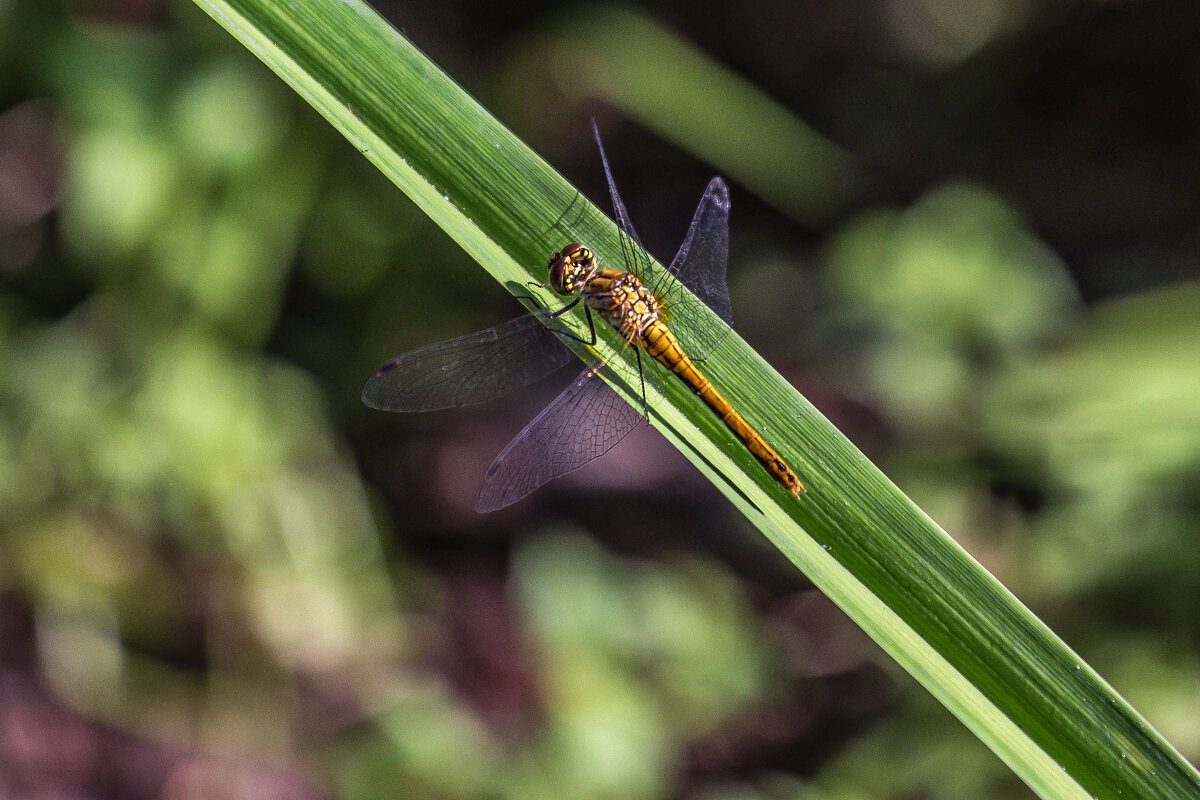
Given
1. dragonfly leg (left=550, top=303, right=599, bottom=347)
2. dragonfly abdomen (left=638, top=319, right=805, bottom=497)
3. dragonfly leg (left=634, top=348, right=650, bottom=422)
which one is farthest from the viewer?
dragonfly leg (left=550, top=303, right=599, bottom=347)

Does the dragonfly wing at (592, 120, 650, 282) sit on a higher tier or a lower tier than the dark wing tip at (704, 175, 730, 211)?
lower

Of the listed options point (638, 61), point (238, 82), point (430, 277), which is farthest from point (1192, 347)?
point (238, 82)

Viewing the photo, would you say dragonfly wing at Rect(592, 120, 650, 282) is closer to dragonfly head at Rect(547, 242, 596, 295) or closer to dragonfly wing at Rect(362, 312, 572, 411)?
dragonfly head at Rect(547, 242, 596, 295)

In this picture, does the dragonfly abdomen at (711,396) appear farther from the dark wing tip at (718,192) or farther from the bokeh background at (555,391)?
the bokeh background at (555,391)

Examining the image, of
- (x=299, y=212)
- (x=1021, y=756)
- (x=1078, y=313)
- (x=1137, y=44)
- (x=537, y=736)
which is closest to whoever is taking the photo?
(x=1021, y=756)

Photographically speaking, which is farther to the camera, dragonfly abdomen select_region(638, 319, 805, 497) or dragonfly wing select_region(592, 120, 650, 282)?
dragonfly wing select_region(592, 120, 650, 282)

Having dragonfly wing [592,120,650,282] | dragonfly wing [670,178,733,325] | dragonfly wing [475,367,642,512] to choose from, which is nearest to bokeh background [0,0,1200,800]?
dragonfly wing [475,367,642,512]

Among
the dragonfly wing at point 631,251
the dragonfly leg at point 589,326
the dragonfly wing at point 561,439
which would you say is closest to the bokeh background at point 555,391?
the dragonfly wing at point 561,439

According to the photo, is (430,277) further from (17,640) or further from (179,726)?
(17,640)
